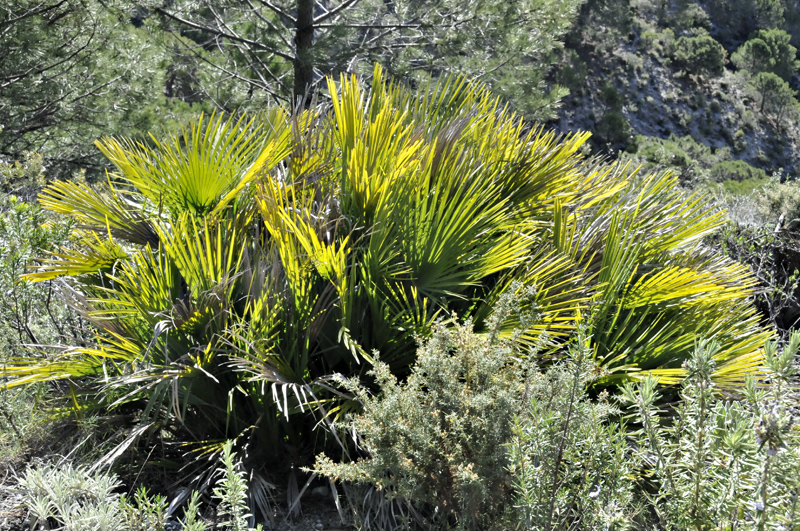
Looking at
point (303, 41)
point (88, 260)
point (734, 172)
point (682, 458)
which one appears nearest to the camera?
point (682, 458)

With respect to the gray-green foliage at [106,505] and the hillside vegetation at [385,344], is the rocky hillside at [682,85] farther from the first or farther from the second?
the gray-green foliage at [106,505]

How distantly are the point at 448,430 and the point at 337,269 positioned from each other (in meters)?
0.68

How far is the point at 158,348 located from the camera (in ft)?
7.61

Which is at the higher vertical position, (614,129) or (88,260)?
(88,260)

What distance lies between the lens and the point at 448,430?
1868mm

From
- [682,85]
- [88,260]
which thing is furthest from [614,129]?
[88,260]

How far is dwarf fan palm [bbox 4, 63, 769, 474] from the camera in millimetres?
2285

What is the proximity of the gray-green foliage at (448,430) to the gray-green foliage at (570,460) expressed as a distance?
0.13 metres

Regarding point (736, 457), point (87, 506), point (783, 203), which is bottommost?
point (783, 203)

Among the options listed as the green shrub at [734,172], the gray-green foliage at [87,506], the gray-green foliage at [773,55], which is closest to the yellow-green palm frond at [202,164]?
the gray-green foliage at [87,506]

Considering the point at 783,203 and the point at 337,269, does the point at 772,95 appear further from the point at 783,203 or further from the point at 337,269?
the point at 337,269

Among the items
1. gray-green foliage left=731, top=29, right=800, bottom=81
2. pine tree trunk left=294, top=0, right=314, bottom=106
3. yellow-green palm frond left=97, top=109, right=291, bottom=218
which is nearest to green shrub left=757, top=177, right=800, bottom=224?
yellow-green palm frond left=97, top=109, right=291, bottom=218

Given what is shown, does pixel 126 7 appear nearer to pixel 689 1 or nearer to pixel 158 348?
pixel 158 348

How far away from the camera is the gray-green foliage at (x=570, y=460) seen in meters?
1.52
